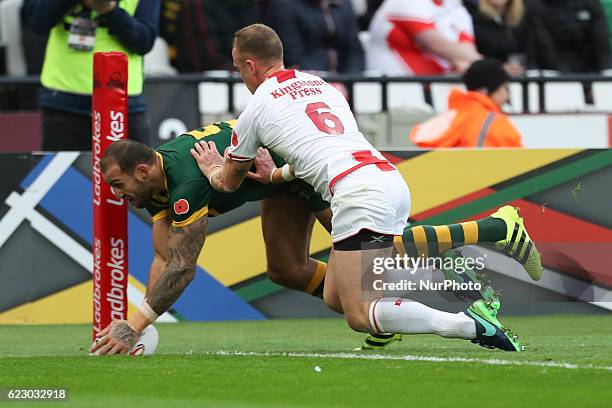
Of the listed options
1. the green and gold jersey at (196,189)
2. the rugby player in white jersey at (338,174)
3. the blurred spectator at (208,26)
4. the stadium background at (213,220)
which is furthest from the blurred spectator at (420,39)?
the rugby player in white jersey at (338,174)

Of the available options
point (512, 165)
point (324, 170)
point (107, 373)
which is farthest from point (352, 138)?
point (512, 165)

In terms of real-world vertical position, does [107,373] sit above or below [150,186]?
below

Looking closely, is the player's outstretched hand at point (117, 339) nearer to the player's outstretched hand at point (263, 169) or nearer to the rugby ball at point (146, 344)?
the rugby ball at point (146, 344)

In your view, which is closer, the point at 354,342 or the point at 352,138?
the point at 352,138

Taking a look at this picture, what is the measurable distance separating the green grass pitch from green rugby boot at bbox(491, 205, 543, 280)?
1.64ft

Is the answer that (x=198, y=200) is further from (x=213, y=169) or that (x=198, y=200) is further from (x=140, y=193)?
(x=140, y=193)

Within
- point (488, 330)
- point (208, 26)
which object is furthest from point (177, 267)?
point (208, 26)

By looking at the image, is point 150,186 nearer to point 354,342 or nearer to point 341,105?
point 341,105

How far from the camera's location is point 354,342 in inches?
367

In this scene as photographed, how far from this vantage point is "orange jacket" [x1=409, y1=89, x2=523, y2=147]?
11.8 meters

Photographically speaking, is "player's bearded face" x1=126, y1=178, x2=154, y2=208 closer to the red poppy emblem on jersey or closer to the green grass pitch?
the red poppy emblem on jersey

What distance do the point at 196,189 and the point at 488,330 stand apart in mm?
1762

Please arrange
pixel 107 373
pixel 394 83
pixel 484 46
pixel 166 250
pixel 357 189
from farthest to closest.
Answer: pixel 484 46
pixel 394 83
pixel 166 250
pixel 357 189
pixel 107 373

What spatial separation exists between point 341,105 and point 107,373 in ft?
6.74
